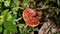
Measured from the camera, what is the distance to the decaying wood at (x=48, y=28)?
71.9 inches

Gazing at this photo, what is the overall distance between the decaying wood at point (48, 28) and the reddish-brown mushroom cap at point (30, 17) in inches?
4.2

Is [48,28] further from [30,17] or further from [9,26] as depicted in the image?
[9,26]

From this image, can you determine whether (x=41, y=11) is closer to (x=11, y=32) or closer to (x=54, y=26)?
(x=54, y=26)

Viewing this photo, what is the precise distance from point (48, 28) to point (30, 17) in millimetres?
244

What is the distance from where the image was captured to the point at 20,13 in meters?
1.90

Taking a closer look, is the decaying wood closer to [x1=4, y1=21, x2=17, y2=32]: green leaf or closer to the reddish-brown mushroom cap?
the reddish-brown mushroom cap

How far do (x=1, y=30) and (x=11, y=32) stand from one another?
10 cm

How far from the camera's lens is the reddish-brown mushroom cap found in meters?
1.74

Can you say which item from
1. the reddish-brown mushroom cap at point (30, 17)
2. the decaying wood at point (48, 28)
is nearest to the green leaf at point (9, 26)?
the reddish-brown mushroom cap at point (30, 17)

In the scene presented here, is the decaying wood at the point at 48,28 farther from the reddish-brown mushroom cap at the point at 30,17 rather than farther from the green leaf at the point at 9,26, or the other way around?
the green leaf at the point at 9,26

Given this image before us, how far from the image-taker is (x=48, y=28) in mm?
1847

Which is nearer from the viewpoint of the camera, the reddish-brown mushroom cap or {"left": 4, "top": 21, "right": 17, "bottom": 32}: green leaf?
{"left": 4, "top": 21, "right": 17, "bottom": 32}: green leaf

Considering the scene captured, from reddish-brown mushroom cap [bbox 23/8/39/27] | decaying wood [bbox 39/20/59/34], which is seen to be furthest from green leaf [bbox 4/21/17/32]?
decaying wood [bbox 39/20/59/34]

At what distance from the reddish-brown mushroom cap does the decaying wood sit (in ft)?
0.35
